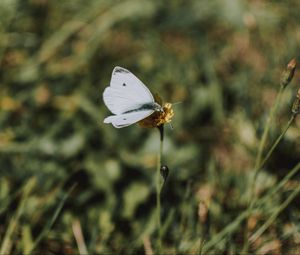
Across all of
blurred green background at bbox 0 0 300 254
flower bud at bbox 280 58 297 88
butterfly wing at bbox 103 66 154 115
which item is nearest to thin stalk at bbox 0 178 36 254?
blurred green background at bbox 0 0 300 254

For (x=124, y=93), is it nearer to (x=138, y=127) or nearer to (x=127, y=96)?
(x=127, y=96)

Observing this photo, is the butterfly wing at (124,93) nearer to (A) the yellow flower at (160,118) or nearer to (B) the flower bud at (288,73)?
(A) the yellow flower at (160,118)

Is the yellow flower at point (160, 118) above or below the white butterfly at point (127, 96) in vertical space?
below

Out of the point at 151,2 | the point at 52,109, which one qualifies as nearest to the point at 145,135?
the point at 52,109

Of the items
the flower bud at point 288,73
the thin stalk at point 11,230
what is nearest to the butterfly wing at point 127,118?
the flower bud at point 288,73

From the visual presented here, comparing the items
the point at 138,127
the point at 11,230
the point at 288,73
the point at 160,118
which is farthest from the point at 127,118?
the point at 138,127
